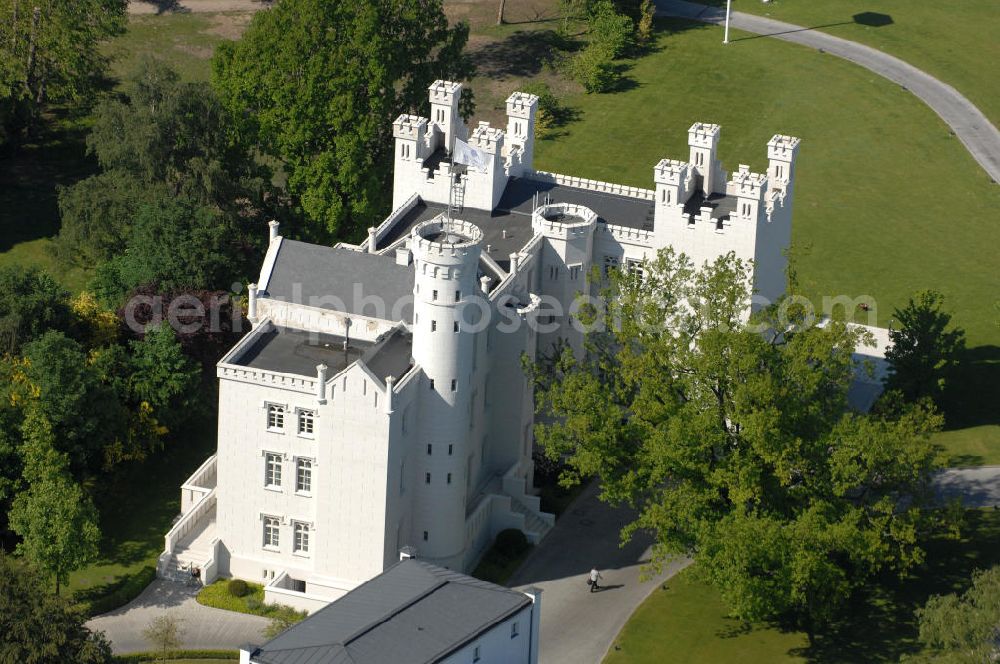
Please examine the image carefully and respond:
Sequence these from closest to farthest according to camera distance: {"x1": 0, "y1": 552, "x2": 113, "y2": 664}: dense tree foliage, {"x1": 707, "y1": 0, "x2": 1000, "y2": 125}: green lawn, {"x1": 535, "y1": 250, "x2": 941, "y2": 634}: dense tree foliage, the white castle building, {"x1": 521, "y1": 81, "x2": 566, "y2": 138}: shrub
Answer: {"x1": 0, "y1": 552, "x2": 113, "y2": 664}: dense tree foliage
{"x1": 535, "y1": 250, "x2": 941, "y2": 634}: dense tree foliage
the white castle building
{"x1": 521, "y1": 81, "x2": 566, "y2": 138}: shrub
{"x1": 707, "y1": 0, "x2": 1000, "y2": 125}: green lawn

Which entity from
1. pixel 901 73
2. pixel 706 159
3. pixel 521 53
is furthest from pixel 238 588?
pixel 901 73

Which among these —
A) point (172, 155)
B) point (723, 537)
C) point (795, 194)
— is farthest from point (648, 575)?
point (795, 194)

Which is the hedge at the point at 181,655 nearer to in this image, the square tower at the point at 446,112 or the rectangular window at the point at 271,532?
the rectangular window at the point at 271,532

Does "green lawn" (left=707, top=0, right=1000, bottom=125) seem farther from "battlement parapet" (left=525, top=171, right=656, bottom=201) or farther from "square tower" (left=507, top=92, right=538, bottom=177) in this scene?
"square tower" (left=507, top=92, right=538, bottom=177)

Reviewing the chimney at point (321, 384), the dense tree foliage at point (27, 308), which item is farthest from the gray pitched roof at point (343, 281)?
the dense tree foliage at point (27, 308)

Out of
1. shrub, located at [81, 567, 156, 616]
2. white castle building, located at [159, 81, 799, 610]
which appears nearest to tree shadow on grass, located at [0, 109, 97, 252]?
white castle building, located at [159, 81, 799, 610]

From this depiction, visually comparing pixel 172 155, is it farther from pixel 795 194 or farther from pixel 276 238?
pixel 795 194

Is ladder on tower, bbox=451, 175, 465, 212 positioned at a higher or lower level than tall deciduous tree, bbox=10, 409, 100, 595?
higher
